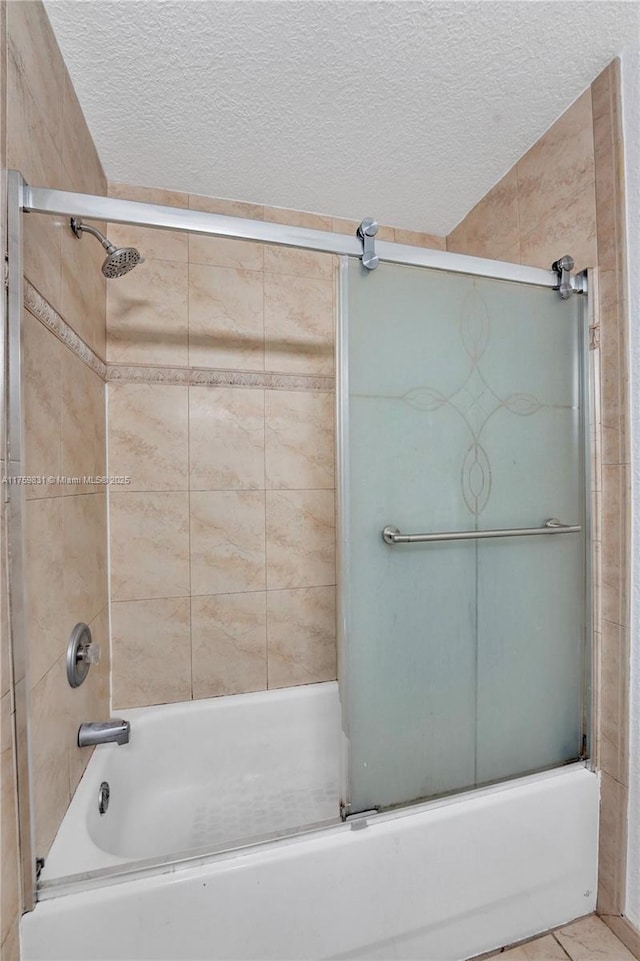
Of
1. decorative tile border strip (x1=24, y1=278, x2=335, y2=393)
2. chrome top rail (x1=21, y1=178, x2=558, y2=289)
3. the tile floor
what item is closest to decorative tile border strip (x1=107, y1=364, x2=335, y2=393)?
decorative tile border strip (x1=24, y1=278, x2=335, y2=393)

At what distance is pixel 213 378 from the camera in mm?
1694

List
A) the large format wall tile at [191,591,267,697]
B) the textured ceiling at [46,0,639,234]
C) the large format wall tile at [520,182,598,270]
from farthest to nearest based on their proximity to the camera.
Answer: the large format wall tile at [191,591,267,697]
the large format wall tile at [520,182,598,270]
the textured ceiling at [46,0,639,234]

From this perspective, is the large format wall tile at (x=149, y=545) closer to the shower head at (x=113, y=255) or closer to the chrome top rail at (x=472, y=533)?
the shower head at (x=113, y=255)

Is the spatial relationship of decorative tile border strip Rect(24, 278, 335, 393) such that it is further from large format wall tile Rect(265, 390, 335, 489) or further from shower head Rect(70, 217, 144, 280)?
shower head Rect(70, 217, 144, 280)

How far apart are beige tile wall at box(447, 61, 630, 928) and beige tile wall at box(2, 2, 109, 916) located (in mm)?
1402

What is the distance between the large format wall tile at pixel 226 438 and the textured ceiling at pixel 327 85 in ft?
2.58

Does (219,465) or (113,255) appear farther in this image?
(219,465)

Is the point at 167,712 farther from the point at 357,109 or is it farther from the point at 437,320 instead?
the point at 357,109

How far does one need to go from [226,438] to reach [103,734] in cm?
102

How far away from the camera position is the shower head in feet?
3.78

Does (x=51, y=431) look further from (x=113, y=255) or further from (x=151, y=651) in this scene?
(x=151, y=651)

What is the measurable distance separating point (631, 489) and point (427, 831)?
1.00 m

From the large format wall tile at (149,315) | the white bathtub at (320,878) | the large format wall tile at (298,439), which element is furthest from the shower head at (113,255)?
the white bathtub at (320,878)

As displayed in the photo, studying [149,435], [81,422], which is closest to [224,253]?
[149,435]
